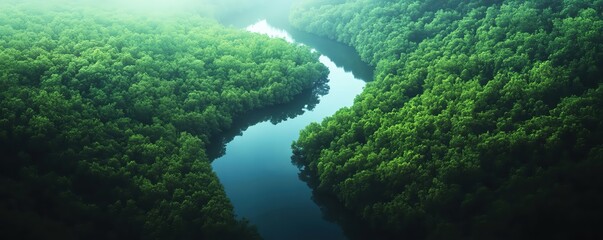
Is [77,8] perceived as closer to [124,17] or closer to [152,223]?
[124,17]

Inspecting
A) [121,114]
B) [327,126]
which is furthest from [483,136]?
[121,114]

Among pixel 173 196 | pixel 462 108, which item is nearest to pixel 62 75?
pixel 173 196

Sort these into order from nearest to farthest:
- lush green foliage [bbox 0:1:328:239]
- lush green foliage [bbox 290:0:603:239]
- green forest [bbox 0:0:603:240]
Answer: lush green foliage [bbox 290:0:603:239]
green forest [bbox 0:0:603:240]
lush green foliage [bbox 0:1:328:239]

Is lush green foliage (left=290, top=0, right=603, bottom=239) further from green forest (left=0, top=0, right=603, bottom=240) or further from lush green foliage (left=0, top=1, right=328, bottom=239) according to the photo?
lush green foliage (left=0, top=1, right=328, bottom=239)

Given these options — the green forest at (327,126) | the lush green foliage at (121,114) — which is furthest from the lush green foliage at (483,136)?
the lush green foliage at (121,114)

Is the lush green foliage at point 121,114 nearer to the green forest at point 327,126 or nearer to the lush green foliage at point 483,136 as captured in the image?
the green forest at point 327,126

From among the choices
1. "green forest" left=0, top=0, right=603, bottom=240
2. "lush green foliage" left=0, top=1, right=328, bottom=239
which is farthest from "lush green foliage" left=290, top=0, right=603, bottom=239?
"lush green foliage" left=0, top=1, right=328, bottom=239
